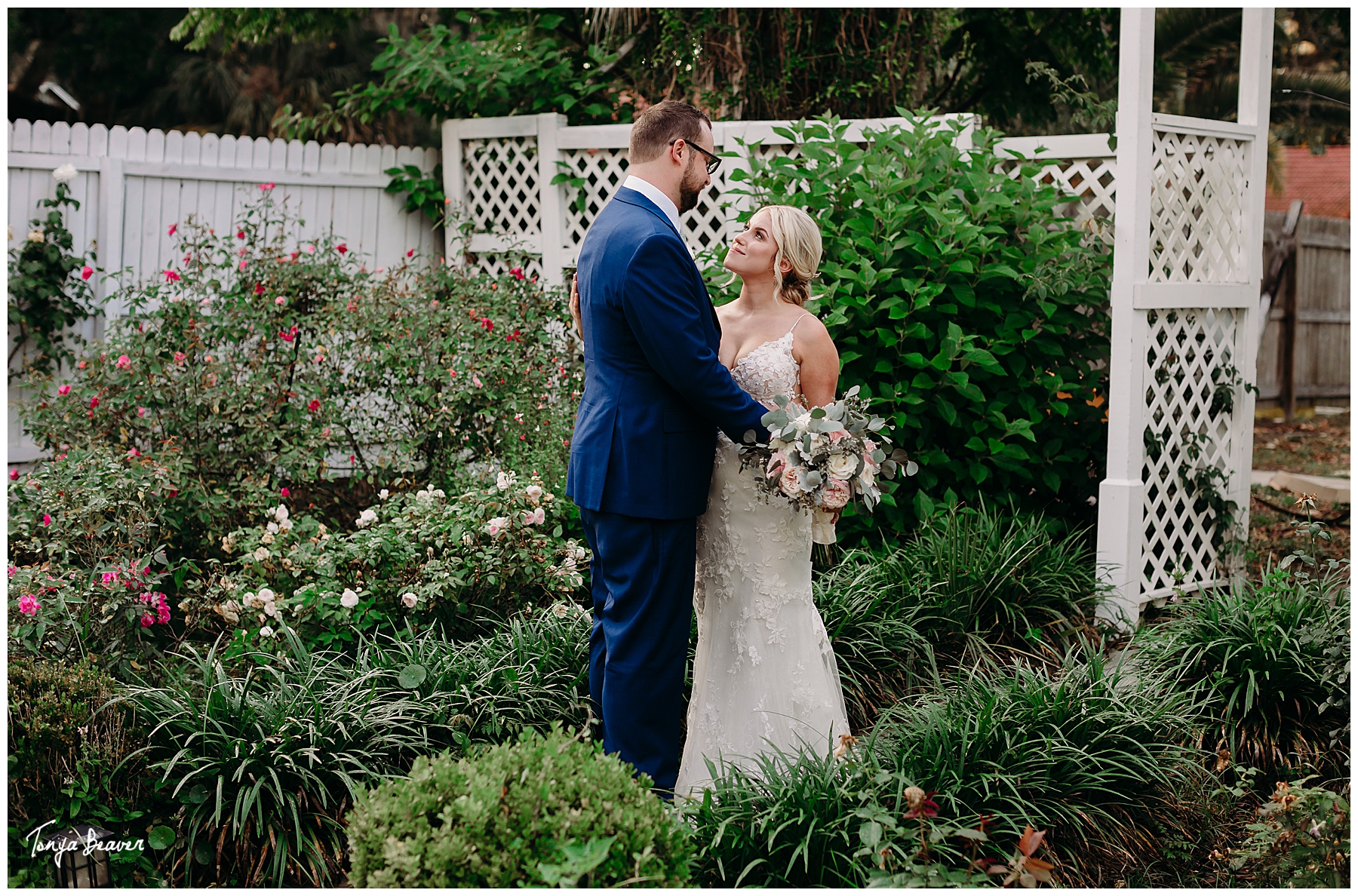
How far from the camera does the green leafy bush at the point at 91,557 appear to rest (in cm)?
398

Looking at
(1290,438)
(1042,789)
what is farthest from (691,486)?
(1290,438)

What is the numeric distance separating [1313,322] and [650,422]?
577 inches

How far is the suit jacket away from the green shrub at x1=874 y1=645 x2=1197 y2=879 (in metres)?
1.00

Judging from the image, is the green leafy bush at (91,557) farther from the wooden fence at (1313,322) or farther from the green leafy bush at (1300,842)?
the wooden fence at (1313,322)

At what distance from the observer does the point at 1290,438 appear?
12.4 m

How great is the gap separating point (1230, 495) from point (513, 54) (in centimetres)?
531

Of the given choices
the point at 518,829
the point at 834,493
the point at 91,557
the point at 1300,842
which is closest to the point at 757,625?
the point at 834,493

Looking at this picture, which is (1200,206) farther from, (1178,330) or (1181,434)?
(1181,434)

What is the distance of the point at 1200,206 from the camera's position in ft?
18.9

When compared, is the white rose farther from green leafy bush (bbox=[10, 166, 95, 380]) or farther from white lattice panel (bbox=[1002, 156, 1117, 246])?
green leafy bush (bbox=[10, 166, 95, 380])

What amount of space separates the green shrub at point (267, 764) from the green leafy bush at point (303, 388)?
1.58 metres

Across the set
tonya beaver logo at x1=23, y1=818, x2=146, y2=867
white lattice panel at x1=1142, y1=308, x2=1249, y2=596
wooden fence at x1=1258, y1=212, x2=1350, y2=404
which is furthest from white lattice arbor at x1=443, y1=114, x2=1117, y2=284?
wooden fence at x1=1258, y1=212, x2=1350, y2=404

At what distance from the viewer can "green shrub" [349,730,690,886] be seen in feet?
7.77

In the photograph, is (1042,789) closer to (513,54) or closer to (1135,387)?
(1135,387)
